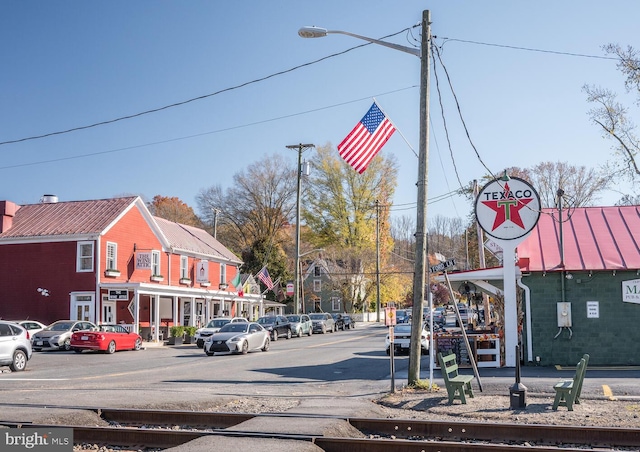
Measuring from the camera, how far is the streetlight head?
601 inches

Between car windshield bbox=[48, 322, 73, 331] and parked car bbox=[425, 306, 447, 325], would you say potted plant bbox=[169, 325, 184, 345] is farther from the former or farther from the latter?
parked car bbox=[425, 306, 447, 325]

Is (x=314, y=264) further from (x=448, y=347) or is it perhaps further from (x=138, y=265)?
(x=448, y=347)

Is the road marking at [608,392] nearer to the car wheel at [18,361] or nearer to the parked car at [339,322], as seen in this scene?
the car wheel at [18,361]

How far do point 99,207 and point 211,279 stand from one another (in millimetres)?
14327

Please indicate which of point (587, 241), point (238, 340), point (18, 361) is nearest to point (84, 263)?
point (238, 340)

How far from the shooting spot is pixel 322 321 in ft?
171

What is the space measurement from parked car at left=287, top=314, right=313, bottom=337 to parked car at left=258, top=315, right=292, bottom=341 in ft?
3.81

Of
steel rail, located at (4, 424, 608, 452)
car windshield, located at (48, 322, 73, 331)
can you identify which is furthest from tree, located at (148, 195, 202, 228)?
steel rail, located at (4, 424, 608, 452)

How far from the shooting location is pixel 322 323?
Answer: 52000 millimetres

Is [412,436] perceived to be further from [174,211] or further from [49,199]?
[174,211]

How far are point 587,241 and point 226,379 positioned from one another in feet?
39.6

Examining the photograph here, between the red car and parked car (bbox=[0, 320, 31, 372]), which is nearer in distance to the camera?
parked car (bbox=[0, 320, 31, 372])

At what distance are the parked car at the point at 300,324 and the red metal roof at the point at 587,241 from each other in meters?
24.7

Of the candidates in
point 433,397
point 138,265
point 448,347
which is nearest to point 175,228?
point 138,265
